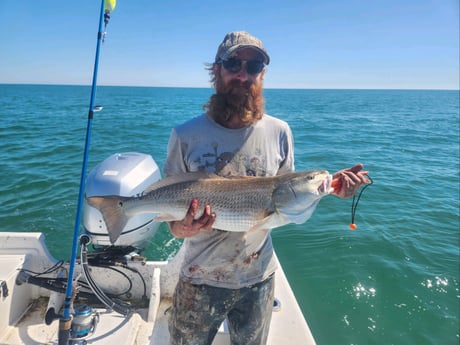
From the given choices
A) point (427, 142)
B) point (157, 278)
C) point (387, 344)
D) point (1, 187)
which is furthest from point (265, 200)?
point (427, 142)

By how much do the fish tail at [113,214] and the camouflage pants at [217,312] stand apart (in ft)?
2.45

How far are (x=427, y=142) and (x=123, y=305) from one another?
2377 centimetres

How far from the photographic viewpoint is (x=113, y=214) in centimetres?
295

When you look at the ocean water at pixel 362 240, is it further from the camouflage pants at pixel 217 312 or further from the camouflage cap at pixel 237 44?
the camouflage cap at pixel 237 44

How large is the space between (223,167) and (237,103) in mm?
553

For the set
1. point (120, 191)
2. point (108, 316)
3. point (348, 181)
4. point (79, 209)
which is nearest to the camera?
point (348, 181)

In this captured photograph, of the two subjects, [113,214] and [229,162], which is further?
[113,214]

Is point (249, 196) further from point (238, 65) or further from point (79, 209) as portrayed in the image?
point (79, 209)

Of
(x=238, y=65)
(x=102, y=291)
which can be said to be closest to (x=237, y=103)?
(x=238, y=65)

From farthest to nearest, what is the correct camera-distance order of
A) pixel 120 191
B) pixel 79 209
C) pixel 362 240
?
pixel 362 240 → pixel 120 191 → pixel 79 209

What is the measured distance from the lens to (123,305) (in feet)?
14.5

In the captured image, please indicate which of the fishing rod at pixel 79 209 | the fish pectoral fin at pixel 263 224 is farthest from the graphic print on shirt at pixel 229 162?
the fishing rod at pixel 79 209

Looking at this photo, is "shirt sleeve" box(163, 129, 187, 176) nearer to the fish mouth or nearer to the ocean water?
the fish mouth

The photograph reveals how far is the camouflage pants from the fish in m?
0.57
